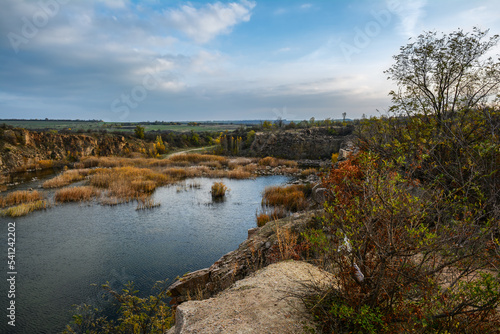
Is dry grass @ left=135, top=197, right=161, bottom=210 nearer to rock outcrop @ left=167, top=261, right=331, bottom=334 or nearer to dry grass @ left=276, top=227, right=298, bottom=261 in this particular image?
dry grass @ left=276, top=227, right=298, bottom=261

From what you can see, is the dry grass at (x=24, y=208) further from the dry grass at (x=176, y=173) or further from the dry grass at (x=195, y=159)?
the dry grass at (x=195, y=159)

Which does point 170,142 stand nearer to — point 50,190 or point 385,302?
point 50,190

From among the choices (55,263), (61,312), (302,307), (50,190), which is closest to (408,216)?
(302,307)

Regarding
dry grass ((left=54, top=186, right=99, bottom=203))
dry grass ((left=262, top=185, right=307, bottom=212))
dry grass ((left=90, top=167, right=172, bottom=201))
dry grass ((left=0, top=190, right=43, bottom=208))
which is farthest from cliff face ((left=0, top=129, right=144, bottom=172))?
dry grass ((left=262, top=185, right=307, bottom=212))

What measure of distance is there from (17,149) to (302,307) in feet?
133

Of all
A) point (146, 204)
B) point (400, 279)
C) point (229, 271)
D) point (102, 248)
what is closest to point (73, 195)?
point (146, 204)

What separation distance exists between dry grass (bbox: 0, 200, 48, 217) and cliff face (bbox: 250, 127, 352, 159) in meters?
39.3

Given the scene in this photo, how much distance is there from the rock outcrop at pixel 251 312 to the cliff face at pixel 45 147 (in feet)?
115

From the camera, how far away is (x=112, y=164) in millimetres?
32906

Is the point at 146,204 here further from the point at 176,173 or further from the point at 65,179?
the point at 176,173

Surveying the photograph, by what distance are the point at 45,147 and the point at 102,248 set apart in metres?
34.1

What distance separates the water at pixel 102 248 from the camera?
7.69 m

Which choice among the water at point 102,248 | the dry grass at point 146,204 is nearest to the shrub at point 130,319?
the water at point 102,248

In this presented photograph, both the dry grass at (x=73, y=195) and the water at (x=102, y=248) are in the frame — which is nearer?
the water at (x=102, y=248)
